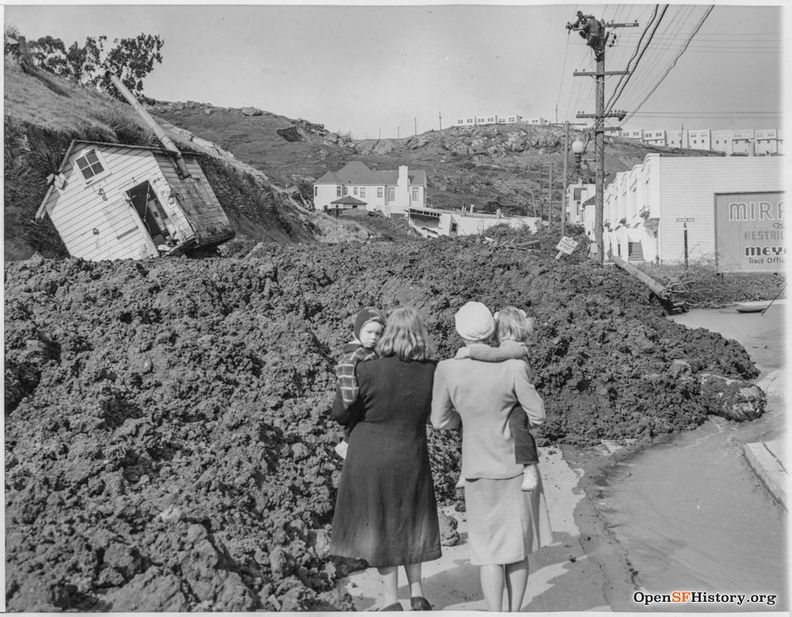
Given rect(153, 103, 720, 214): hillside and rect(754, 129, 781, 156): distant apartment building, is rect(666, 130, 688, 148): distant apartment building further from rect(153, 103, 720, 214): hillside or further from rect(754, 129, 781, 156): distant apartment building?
rect(754, 129, 781, 156): distant apartment building

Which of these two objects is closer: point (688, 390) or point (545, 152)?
point (688, 390)

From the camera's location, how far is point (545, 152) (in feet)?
420

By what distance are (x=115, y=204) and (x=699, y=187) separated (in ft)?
64.1

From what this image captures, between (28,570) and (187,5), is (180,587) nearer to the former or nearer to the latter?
(28,570)

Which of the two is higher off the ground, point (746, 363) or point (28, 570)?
point (746, 363)

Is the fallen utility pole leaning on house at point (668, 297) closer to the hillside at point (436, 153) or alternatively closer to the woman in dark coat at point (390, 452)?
the woman in dark coat at point (390, 452)

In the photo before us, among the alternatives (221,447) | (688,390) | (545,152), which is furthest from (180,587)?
(545,152)

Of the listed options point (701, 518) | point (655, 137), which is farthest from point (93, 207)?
point (655, 137)

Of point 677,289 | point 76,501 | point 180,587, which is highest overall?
point 677,289

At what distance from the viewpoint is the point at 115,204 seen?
54.3 ft

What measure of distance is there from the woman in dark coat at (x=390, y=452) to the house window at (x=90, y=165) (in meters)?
14.2

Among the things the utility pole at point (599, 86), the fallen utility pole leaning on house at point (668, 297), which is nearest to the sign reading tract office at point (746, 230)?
the fallen utility pole leaning on house at point (668, 297)

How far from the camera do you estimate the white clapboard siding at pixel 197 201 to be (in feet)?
56.6

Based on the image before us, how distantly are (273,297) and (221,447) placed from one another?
4.71 meters
